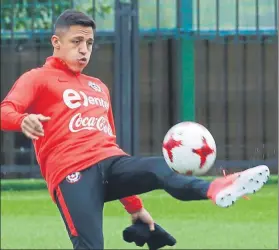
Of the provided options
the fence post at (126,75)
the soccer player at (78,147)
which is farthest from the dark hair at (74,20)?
the fence post at (126,75)

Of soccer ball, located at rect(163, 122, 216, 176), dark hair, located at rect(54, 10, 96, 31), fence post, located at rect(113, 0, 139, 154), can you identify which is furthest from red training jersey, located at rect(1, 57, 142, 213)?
fence post, located at rect(113, 0, 139, 154)

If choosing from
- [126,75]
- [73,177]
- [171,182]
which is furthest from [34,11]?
[171,182]

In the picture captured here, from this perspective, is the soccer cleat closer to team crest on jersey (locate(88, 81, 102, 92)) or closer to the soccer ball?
the soccer ball

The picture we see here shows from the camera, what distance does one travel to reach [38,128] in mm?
5367

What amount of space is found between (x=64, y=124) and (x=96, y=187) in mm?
359

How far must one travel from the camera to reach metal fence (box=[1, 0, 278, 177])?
1348cm

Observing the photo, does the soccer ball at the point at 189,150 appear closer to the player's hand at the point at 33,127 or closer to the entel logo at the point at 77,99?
the entel logo at the point at 77,99

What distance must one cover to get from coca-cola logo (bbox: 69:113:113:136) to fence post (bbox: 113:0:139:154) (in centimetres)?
718

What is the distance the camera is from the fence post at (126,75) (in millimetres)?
13312

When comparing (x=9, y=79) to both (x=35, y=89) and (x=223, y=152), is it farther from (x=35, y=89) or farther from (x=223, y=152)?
(x=35, y=89)

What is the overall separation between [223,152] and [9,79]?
8.87 ft

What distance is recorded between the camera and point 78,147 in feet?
19.6

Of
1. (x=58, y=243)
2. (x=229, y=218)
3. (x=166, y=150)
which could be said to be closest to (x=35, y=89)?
(x=166, y=150)

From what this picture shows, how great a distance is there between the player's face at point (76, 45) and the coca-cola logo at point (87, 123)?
0.28 metres
